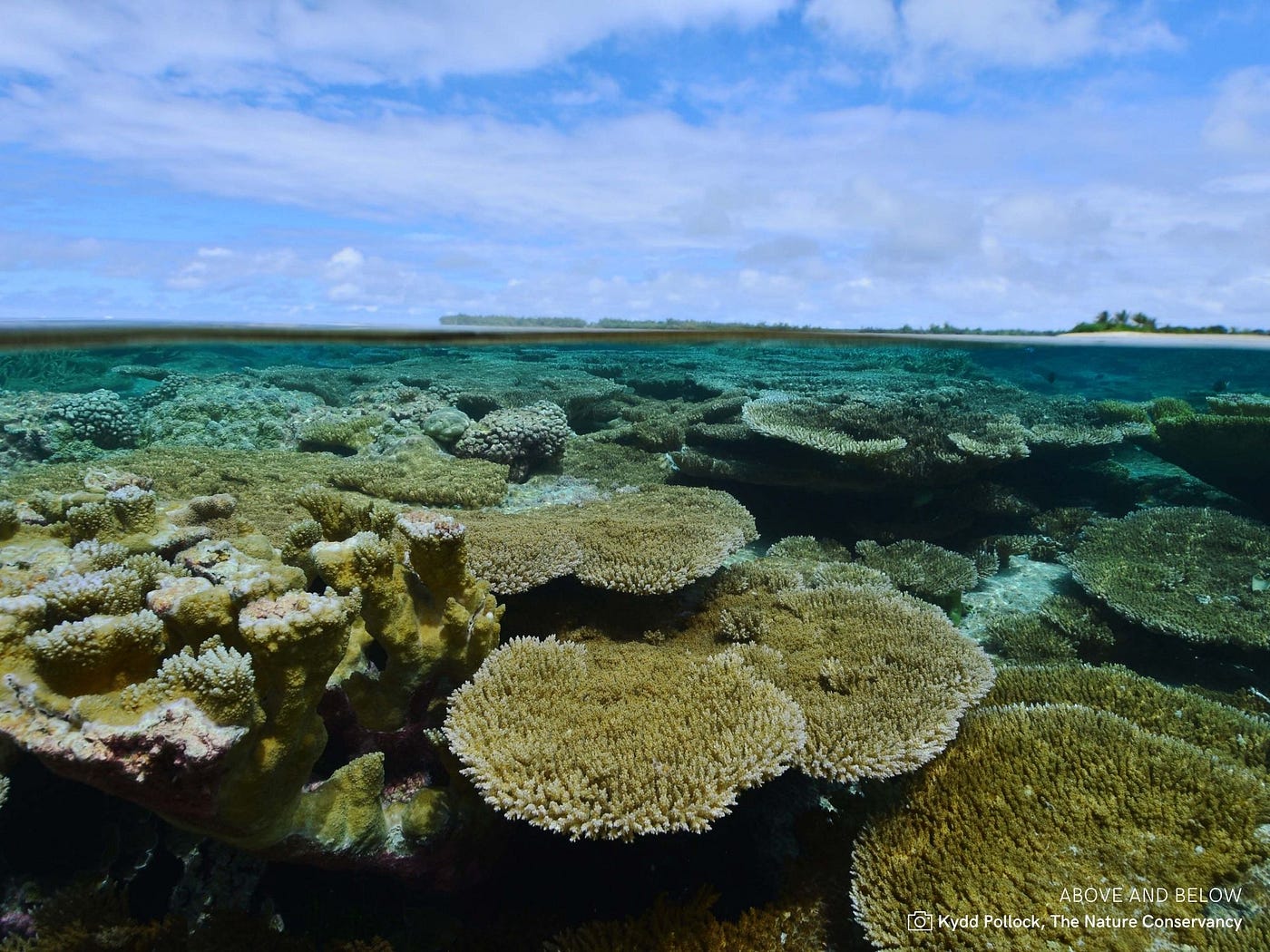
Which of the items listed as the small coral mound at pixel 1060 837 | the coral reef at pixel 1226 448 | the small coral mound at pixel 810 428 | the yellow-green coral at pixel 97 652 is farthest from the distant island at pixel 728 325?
the small coral mound at pixel 1060 837

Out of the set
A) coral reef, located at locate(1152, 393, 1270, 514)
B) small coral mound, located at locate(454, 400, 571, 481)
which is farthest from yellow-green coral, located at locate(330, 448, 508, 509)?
coral reef, located at locate(1152, 393, 1270, 514)

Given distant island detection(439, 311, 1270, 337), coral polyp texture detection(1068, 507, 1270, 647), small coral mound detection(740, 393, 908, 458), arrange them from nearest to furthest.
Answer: coral polyp texture detection(1068, 507, 1270, 647) < small coral mound detection(740, 393, 908, 458) < distant island detection(439, 311, 1270, 337)

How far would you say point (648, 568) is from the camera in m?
4.39

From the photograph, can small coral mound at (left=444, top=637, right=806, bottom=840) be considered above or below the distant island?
below

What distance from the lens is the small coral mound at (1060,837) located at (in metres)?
2.66

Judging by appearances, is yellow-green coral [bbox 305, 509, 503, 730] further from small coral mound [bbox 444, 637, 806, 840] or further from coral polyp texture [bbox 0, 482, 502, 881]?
small coral mound [bbox 444, 637, 806, 840]

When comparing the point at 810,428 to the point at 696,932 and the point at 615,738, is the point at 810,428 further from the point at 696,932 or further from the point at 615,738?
the point at 696,932

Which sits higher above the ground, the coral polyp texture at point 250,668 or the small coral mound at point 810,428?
the small coral mound at point 810,428

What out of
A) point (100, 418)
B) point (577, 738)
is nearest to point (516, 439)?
point (577, 738)

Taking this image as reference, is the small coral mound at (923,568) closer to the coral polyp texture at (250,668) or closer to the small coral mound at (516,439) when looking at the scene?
the small coral mound at (516,439)

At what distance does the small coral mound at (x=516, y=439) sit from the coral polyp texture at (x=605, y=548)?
2458mm

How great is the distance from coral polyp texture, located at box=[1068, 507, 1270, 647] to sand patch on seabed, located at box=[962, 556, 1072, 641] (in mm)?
357

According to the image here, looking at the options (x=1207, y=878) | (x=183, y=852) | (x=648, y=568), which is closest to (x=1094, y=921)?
(x=1207, y=878)

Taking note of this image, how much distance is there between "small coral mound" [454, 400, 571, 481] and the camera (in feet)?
26.4
